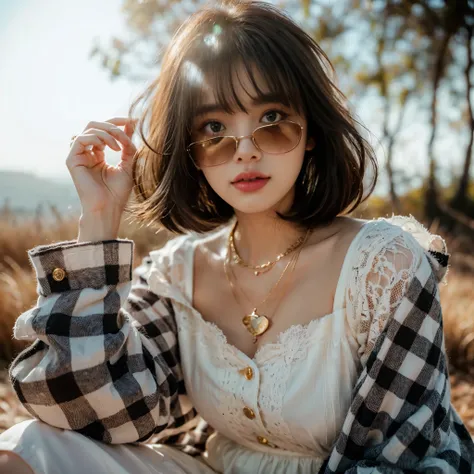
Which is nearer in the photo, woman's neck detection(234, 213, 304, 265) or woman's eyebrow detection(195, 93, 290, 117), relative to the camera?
woman's eyebrow detection(195, 93, 290, 117)

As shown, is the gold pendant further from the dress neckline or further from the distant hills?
the distant hills

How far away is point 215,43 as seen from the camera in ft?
5.65

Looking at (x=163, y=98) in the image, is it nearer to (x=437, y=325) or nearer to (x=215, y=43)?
(x=215, y=43)

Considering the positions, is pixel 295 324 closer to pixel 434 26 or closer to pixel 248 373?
pixel 248 373

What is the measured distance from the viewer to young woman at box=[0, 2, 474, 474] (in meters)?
1.55

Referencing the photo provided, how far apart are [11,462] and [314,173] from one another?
1292 millimetres

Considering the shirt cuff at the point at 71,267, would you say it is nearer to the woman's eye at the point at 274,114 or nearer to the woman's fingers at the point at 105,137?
the woman's fingers at the point at 105,137

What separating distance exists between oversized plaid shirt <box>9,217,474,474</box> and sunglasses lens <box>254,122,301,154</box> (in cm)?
53

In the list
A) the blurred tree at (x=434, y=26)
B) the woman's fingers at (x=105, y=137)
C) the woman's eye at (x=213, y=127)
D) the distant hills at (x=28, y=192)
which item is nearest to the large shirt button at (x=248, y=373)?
the woman's eye at (x=213, y=127)

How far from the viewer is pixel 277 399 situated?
1692 millimetres

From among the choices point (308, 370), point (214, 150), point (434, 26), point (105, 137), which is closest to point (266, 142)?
point (214, 150)

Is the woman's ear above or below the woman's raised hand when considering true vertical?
above

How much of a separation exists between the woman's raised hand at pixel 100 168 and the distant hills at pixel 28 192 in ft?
9.58

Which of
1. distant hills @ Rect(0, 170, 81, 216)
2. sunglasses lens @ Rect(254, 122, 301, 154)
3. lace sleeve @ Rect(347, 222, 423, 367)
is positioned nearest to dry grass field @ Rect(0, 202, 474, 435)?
distant hills @ Rect(0, 170, 81, 216)
